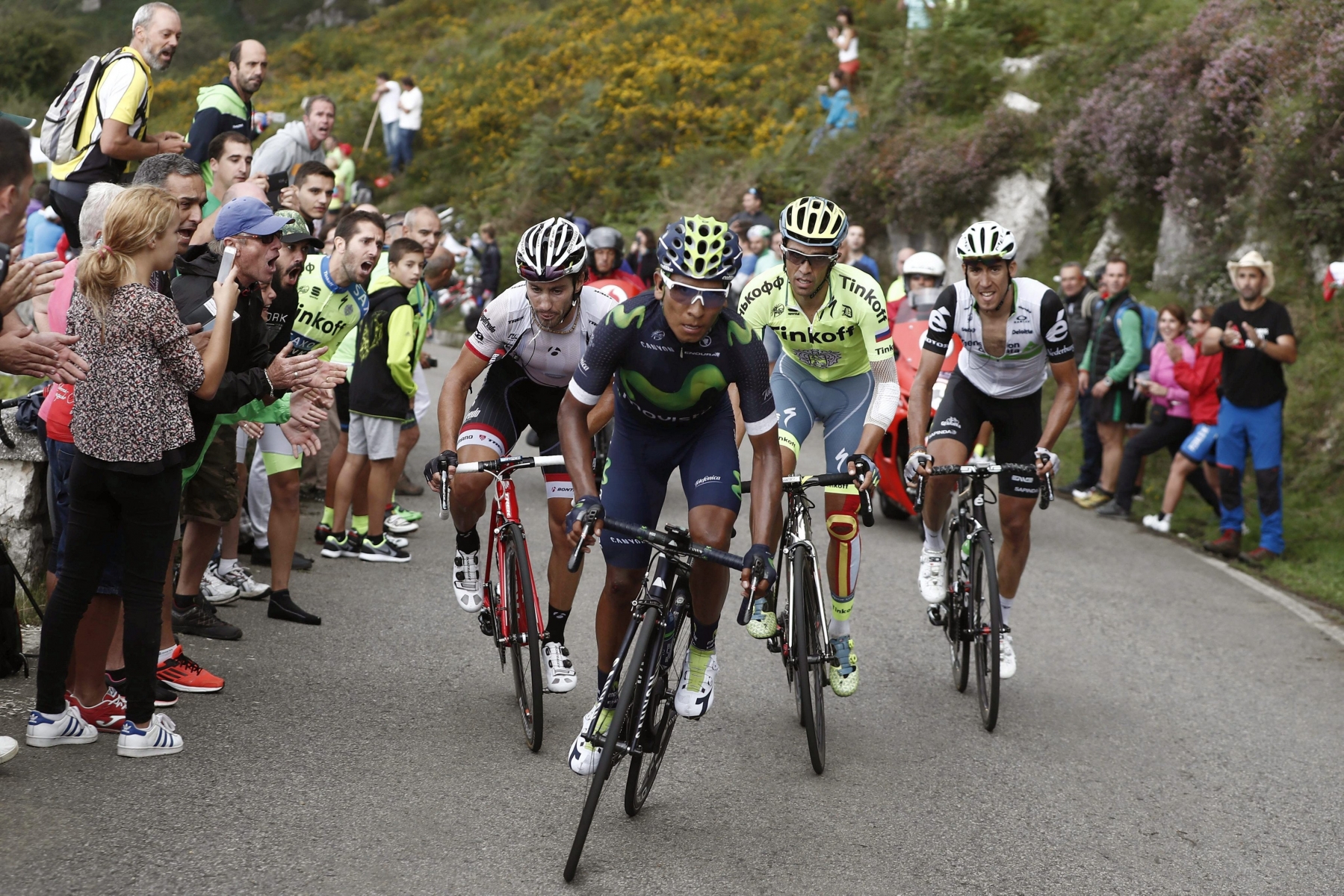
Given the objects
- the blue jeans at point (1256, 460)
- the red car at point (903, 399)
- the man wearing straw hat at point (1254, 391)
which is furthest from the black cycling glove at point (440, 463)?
the blue jeans at point (1256, 460)

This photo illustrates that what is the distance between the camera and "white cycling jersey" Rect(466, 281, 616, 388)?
617cm

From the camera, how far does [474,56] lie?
39.7m

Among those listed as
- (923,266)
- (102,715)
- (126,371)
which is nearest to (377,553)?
(102,715)

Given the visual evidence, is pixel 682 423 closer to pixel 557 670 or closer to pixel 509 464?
pixel 509 464

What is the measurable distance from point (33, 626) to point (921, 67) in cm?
2029

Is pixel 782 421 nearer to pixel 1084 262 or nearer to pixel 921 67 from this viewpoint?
pixel 1084 262

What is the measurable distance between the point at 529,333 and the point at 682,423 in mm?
1341

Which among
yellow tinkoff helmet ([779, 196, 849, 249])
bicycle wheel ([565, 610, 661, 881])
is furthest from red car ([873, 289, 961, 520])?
bicycle wheel ([565, 610, 661, 881])

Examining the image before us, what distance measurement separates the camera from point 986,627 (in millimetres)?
6496

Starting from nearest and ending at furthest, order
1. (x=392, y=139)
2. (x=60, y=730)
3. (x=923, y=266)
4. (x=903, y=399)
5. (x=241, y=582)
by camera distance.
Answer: (x=60, y=730), (x=241, y=582), (x=903, y=399), (x=923, y=266), (x=392, y=139)

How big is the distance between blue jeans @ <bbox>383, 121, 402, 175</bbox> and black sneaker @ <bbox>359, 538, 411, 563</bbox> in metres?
26.3

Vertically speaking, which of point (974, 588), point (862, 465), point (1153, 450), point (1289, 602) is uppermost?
point (862, 465)

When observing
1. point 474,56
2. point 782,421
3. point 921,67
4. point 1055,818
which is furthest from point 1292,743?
point 474,56

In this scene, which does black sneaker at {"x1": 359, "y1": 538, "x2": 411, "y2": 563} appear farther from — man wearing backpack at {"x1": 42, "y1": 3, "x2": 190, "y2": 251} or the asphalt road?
man wearing backpack at {"x1": 42, "y1": 3, "x2": 190, "y2": 251}
